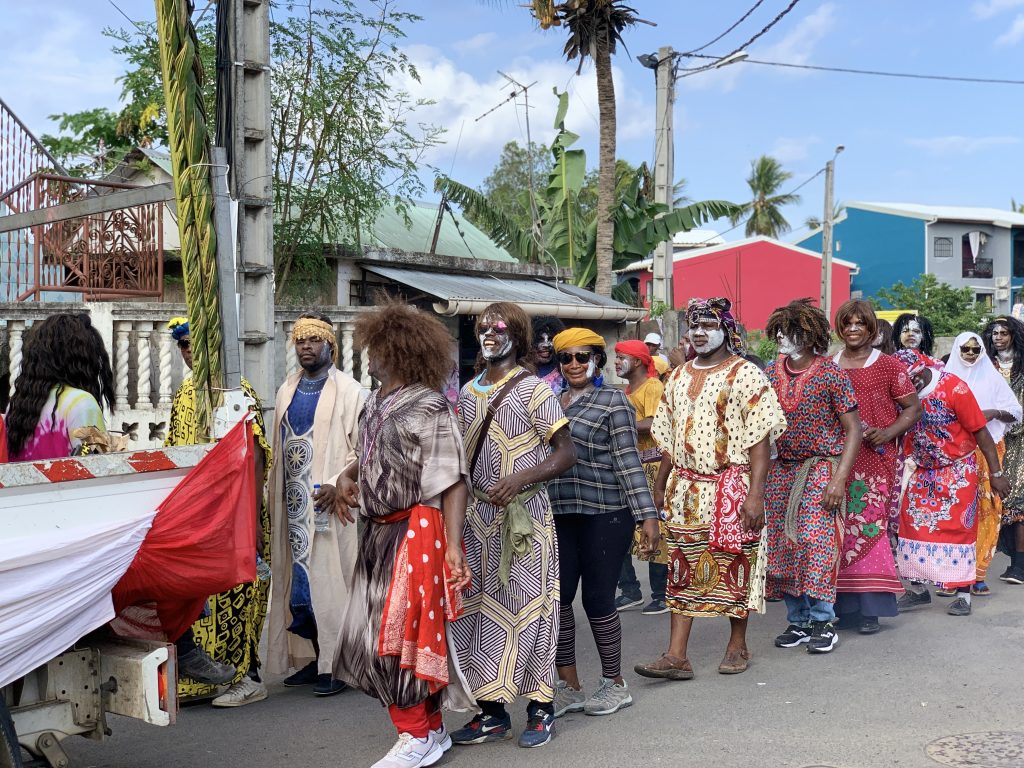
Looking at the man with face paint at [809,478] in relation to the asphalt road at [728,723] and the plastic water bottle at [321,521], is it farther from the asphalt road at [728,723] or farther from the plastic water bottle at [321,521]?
the plastic water bottle at [321,521]

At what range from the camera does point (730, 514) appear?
5746 mm

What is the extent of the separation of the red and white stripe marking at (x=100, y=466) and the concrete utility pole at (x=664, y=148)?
13115mm

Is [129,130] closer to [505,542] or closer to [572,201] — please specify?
[572,201]

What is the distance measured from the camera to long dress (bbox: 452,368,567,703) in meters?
4.81

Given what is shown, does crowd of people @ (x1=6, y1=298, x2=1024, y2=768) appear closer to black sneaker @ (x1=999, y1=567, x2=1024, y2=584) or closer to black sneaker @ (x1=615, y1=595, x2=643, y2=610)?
black sneaker @ (x1=615, y1=595, x2=643, y2=610)

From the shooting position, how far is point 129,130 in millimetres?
21141

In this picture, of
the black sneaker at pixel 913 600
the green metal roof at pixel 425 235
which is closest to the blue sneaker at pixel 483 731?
the black sneaker at pixel 913 600

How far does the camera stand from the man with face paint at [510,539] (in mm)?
4805

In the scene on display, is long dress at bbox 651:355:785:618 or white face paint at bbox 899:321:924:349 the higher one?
white face paint at bbox 899:321:924:349

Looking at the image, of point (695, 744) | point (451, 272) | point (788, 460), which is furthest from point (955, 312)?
point (695, 744)

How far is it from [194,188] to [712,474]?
9.53 ft

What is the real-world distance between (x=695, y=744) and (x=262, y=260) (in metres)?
4.00

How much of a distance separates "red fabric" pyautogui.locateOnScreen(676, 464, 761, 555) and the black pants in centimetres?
62

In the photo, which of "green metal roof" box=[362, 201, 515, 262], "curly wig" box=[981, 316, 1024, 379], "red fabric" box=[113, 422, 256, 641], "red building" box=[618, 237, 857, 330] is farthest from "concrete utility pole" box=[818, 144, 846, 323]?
"red fabric" box=[113, 422, 256, 641]
